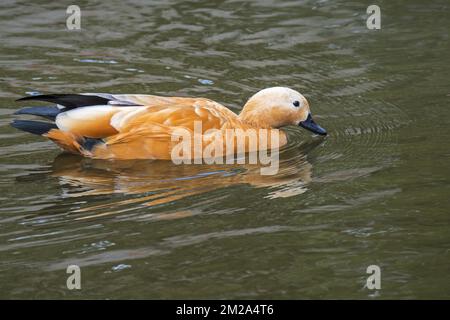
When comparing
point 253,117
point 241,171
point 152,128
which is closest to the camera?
point 241,171

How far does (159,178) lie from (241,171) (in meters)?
0.68

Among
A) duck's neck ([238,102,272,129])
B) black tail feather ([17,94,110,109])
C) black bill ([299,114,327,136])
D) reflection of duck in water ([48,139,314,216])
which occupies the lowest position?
reflection of duck in water ([48,139,314,216])

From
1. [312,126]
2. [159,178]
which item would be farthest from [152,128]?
[312,126]

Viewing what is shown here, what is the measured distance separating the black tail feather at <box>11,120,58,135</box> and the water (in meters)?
0.26

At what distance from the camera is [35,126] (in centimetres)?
847

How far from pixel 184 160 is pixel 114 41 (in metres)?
3.24

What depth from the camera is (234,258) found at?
6.29m

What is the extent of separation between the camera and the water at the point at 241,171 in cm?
611

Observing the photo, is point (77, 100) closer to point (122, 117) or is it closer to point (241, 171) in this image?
point (122, 117)

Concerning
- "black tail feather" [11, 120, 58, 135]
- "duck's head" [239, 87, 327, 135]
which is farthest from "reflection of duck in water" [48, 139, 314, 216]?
"duck's head" [239, 87, 327, 135]

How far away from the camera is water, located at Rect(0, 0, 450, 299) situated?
611 centimetres

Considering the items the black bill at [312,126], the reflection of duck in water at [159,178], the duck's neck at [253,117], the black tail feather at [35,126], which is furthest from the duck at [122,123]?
the black bill at [312,126]

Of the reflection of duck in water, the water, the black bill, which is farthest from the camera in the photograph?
the black bill

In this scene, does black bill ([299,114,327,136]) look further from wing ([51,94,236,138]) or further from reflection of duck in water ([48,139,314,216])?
wing ([51,94,236,138])
